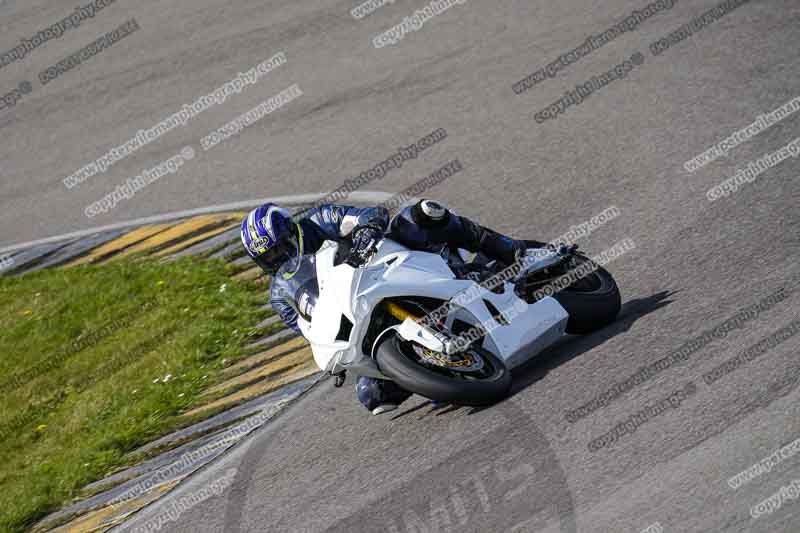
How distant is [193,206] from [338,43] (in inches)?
142

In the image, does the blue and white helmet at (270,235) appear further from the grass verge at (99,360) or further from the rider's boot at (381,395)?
the grass verge at (99,360)

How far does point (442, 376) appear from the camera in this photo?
655 cm

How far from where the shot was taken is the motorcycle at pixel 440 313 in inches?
262

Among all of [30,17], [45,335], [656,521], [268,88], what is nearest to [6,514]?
[45,335]

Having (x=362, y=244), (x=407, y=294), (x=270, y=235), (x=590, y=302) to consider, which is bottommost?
(x=590, y=302)

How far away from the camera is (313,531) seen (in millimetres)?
6660

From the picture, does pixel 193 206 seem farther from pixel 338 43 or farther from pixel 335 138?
pixel 338 43

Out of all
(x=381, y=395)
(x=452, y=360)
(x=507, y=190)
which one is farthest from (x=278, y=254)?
(x=507, y=190)

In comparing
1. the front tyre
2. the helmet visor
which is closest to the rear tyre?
the front tyre

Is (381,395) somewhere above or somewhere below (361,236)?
below

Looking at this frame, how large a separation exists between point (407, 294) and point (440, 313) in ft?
0.81

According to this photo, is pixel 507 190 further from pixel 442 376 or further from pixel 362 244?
pixel 442 376

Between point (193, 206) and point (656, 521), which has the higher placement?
point (193, 206)

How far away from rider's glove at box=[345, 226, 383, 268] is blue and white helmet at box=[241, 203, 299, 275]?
1.67ft
